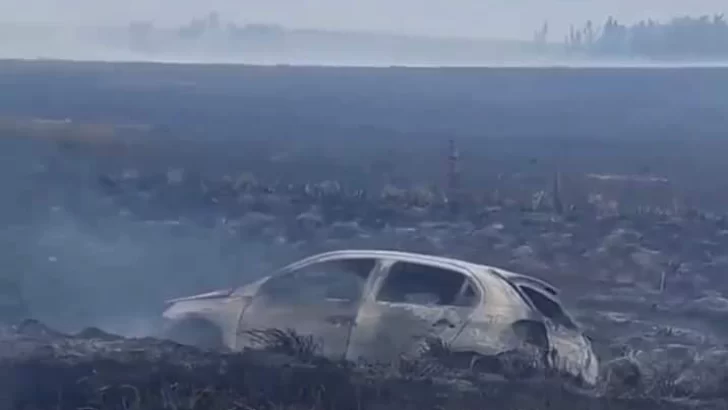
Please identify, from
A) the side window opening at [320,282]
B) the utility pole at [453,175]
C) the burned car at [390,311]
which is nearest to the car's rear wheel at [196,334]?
the burned car at [390,311]

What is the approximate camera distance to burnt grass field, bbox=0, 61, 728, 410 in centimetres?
194

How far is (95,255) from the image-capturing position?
1987mm

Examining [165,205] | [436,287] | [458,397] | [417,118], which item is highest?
[417,118]

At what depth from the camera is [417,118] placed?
78.6 inches

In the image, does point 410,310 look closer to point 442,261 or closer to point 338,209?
point 442,261

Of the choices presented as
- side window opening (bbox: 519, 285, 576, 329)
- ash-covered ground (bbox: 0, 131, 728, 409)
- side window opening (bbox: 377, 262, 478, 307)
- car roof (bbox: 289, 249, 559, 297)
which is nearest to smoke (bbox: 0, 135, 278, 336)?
ash-covered ground (bbox: 0, 131, 728, 409)

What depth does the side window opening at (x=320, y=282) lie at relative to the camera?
1944 millimetres

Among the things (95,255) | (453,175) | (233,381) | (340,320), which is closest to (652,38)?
(453,175)

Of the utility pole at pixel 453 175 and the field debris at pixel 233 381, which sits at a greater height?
the utility pole at pixel 453 175

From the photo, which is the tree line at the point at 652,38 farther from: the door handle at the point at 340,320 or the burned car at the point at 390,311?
the door handle at the point at 340,320

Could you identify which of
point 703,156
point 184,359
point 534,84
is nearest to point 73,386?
point 184,359

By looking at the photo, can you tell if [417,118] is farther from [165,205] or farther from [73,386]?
[73,386]

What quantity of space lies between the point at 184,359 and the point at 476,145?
0.67 m

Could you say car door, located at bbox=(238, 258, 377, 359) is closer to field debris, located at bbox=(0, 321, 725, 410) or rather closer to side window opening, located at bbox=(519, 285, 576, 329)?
field debris, located at bbox=(0, 321, 725, 410)
